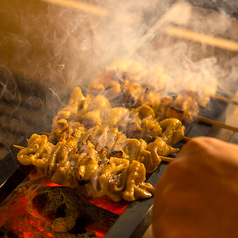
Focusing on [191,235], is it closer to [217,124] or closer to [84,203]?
[84,203]

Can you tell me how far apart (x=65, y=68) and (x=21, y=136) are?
116 centimetres

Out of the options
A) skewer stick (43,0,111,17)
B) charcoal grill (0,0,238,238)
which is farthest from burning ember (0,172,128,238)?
skewer stick (43,0,111,17)

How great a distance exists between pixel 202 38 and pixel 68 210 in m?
4.09

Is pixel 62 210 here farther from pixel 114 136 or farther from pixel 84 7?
pixel 84 7

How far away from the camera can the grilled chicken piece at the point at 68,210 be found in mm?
2447

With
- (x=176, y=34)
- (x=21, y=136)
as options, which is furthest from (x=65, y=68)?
(x=176, y=34)

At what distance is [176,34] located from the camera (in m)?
5.11

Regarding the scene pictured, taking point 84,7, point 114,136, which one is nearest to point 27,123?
point 114,136

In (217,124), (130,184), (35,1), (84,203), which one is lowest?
(84,203)

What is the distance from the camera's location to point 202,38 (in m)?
5.10

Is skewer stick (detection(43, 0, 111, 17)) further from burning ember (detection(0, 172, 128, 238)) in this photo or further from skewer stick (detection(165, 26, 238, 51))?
burning ember (detection(0, 172, 128, 238))

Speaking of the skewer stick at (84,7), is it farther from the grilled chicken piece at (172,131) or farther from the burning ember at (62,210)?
the burning ember at (62,210)

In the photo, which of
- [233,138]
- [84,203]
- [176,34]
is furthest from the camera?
[176,34]

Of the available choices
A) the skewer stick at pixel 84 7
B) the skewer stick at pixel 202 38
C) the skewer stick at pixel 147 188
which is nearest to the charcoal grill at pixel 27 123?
the skewer stick at pixel 147 188
